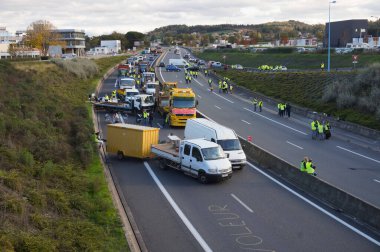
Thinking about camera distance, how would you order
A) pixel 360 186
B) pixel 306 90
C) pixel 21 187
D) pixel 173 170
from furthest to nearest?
pixel 306 90, pixel 173 170, pixel 360 186, pixel 21 187

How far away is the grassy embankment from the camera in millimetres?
12406

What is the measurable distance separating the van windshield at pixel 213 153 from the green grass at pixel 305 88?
1898 cm

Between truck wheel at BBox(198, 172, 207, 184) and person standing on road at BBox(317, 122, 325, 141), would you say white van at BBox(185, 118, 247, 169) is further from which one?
person standing on road at BBox(317, 122, 325, 141)

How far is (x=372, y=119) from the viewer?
123ft

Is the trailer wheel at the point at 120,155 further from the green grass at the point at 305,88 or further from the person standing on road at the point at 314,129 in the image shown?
the green grass at the point at 305,88

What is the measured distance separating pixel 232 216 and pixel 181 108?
19.0 meters

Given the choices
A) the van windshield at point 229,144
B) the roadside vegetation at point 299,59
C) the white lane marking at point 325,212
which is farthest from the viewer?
the roadside vegetation at point 299,59

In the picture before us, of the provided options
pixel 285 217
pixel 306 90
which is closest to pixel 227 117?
pixel 306 90

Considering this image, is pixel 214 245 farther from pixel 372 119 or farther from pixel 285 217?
pixel 372 119

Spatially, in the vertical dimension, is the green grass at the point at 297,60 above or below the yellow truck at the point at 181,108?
above

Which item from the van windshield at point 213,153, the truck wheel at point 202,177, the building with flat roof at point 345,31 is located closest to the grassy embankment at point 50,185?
the truck wheel at point 202,177

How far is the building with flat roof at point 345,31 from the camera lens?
367 ft

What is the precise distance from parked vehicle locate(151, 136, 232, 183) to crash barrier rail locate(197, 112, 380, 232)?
285 centimetres

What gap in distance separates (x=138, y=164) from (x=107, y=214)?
8.69 metres
